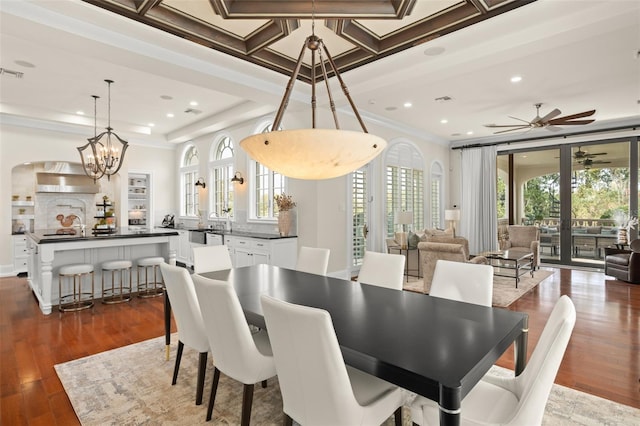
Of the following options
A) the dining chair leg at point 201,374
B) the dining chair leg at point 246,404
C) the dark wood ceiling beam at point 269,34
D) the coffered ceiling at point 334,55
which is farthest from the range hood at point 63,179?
the dining chair leg at point 246,404

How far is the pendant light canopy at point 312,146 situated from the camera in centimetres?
171

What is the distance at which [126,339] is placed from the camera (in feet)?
11.4

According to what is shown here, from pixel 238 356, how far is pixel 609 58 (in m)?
4.97

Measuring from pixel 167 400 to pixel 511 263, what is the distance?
6.64 m

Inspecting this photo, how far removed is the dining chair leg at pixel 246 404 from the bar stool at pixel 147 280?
382 cm

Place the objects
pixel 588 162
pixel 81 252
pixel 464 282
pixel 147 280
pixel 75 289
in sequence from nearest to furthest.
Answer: pixel 464 282 < pixel 75 289 < pixel 81 252 < pixel 147 280 < pixel 588 162

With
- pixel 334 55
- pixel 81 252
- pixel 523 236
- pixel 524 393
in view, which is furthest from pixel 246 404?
pixel 523 236

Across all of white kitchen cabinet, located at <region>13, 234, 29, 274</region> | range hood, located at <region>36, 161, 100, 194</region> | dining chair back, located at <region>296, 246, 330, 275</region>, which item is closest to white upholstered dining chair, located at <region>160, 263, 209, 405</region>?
dining chair back, located at <region>296, 246, 330, 275</region>

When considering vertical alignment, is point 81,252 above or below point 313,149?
below

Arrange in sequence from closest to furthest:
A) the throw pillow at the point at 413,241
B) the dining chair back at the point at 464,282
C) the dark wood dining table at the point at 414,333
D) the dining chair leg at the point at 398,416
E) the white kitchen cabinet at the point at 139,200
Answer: the dark wood dining table at the point at 414,333, the dining chair leg at the point at 398,416, the dining chair back at the point at 464,282, the throw pillow at the point at 413,241, the white kitchen cabinet at the point at 139,200

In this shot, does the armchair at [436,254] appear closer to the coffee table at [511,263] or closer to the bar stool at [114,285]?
the coffee table at [511,263]

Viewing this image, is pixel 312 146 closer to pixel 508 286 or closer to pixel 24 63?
pixel 24 63

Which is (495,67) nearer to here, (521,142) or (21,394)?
(521,142)

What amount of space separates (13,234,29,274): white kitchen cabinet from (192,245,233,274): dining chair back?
547 cm
